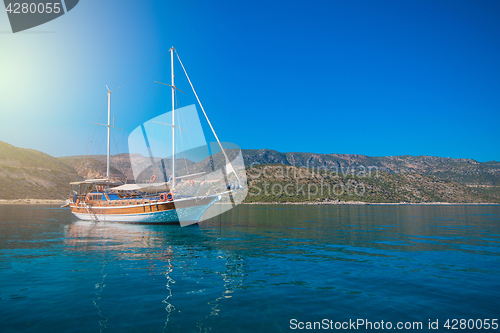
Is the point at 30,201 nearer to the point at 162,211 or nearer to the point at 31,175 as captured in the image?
the point at 31,175

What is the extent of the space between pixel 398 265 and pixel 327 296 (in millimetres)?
7385

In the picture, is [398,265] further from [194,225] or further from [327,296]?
[194,225]

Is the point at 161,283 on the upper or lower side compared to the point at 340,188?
lower

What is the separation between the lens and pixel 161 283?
11.6 metres

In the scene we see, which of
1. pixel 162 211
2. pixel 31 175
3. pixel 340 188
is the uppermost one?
pixel 31 175

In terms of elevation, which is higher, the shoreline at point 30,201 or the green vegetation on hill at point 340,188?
the green vegetation on hill at point 340,188

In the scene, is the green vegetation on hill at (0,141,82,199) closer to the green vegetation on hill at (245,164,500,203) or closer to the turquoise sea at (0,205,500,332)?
the green vegetation on hill at (245,164,500,203)

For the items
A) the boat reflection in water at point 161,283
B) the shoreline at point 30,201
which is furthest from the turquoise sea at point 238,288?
the shoreline at point 30,201

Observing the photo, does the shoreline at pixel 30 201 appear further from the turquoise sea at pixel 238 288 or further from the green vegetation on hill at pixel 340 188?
the turquoise sea at pixel 238 288

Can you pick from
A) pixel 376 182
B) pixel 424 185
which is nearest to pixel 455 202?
pixel 424 185

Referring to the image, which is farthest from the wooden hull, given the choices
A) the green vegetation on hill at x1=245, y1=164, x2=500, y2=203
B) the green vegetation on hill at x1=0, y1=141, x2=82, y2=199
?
the green vegetation on hill at x1=0, y1=141, x2=82, y2=199

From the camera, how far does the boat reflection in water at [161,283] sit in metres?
8.13

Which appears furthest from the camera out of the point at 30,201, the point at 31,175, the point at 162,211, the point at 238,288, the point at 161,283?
the point at 31,175

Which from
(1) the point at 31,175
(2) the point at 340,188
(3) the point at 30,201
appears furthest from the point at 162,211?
(1) the point at 31,175
